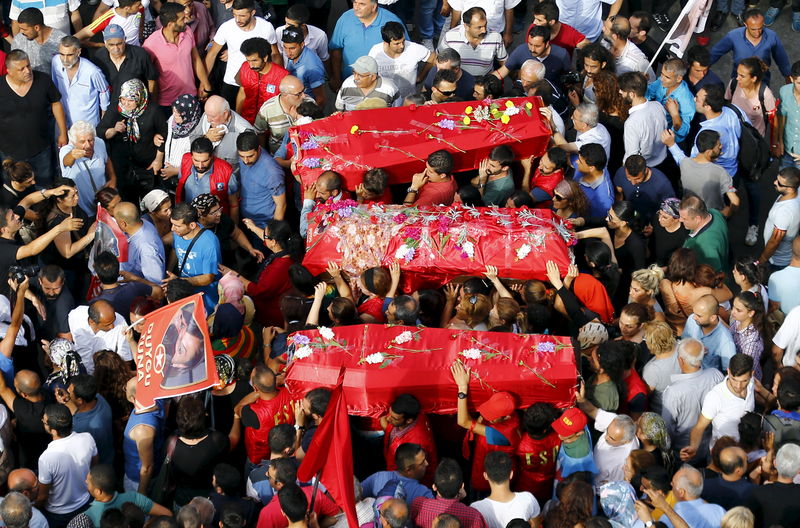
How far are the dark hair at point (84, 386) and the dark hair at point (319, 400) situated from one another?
161 cm

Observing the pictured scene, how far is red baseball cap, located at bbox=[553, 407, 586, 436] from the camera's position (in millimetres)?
8281

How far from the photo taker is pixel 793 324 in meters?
9.45

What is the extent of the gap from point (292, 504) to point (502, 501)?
1.45 metres

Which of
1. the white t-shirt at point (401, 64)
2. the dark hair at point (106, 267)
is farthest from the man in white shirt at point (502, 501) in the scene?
the white t-shirt at point (401, 64)

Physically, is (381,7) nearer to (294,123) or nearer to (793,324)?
(294,123)

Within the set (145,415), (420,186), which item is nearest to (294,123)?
(420,186)

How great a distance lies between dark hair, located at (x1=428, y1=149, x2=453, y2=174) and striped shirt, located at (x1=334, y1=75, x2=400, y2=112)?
4.46ft

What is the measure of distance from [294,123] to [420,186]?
5.29 feet

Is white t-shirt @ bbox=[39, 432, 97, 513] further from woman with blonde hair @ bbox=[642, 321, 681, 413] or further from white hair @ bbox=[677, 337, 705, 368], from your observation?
white hair @ bbox=[677, 337, 705, 368]

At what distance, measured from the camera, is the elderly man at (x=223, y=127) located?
36.7 ft

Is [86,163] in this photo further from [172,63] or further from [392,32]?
[392,32]

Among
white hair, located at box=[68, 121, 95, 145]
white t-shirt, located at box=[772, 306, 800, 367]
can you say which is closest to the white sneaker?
white t-shirt, located at box=[772, 306, 800, 367]

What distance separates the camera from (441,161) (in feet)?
34.8

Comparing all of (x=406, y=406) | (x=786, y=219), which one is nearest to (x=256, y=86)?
(x=406, y=406)
